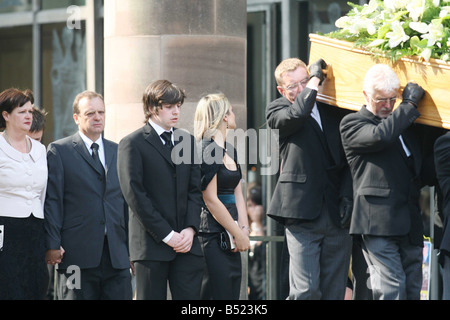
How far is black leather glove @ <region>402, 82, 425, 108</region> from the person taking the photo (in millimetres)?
6863

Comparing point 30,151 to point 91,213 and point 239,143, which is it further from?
point 239,143

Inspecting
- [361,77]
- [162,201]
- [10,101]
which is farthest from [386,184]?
[10,101]

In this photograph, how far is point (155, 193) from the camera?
22.9 feet

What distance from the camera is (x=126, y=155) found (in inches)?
273

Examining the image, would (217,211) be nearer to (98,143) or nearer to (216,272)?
(216,272)

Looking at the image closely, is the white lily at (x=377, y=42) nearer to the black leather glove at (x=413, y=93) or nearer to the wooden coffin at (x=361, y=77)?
the wooden coffin at (x=361, y=77)

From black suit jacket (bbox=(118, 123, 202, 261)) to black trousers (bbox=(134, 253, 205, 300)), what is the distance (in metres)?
0.06

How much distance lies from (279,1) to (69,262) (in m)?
5.54

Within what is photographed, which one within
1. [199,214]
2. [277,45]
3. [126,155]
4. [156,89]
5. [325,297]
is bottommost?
[325,297]

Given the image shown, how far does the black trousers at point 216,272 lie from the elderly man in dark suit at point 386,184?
1.01 m

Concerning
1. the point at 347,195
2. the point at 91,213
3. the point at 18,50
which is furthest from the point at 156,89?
the point at 18,50

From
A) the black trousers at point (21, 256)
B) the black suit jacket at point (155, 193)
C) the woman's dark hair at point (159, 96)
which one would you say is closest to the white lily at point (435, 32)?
the woman's dark hair at point (159, 96)

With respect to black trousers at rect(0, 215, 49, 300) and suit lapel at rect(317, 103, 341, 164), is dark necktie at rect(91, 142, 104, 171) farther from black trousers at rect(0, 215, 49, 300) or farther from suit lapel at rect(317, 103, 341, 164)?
suit lapel at rect(317, 103, 341, 164)

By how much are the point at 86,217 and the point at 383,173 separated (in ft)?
7.27
